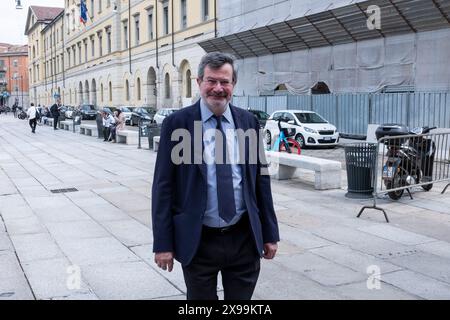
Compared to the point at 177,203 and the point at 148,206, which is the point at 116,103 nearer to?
the point at 148,206

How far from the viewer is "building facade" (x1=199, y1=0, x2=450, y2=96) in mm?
18688

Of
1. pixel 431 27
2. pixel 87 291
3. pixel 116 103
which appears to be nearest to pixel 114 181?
pixel 87 291

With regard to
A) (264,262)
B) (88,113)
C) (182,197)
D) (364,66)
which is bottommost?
(264,262)

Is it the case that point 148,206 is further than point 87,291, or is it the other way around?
point 148,206

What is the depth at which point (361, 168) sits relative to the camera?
8.53 m

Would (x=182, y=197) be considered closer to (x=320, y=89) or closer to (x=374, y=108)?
(x=374, y=108)

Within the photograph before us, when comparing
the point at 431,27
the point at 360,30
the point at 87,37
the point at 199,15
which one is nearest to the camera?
the point at 431,27

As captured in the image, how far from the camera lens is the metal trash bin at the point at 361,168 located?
8406 mm

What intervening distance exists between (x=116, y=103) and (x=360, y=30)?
35.6 m

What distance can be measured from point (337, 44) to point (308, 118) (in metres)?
5.13

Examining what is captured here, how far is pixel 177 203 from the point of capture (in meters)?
2.93

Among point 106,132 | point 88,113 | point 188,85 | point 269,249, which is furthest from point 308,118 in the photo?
point 88,113

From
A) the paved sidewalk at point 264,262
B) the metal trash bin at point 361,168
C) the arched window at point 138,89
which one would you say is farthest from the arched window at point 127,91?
the metal trash bin at point 361,168

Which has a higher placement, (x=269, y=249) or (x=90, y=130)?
(x=269, y=249)
